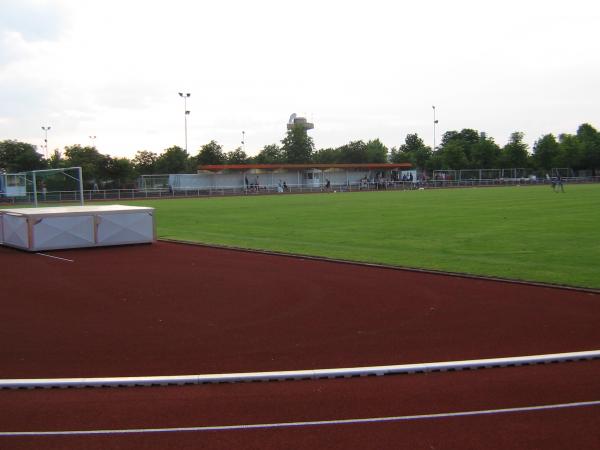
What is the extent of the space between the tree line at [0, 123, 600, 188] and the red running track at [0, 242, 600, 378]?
56171 mm

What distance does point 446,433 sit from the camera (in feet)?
16.9

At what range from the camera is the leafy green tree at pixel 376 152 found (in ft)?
425

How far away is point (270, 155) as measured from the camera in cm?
12700

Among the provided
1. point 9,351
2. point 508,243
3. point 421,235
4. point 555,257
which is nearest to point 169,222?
point 421,235

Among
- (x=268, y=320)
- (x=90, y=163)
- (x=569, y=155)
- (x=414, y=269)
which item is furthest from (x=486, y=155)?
(x=268, y=320)

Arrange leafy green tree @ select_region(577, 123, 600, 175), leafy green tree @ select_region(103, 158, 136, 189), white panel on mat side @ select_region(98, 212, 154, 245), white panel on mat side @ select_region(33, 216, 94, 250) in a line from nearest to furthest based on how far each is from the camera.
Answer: white panel on mat side @ select_region(33, 216, 94, 250), white panel on mat side @ select_region(98, 212, 154, 245), leafy green tree @ select_region(103, 158, 136, 189), leafy green tree @ select_region(577, 123, 600, 175)

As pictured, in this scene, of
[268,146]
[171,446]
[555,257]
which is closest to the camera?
[171,446]

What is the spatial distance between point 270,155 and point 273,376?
121626 mm

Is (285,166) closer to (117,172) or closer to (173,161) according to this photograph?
(173,161)

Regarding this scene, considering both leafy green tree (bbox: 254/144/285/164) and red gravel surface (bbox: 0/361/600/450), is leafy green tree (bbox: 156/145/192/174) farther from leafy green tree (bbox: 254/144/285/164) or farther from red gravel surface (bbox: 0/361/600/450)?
red gravel surface (bbox: 0/361/600/450)

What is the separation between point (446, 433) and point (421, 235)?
598 inches

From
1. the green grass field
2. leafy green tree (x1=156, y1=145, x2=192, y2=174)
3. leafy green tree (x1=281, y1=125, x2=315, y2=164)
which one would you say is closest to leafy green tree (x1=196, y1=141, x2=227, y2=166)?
leafy green tree (x1=156, y1=145, x2=192, y2=174)

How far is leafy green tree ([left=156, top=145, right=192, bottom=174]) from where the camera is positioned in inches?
3558

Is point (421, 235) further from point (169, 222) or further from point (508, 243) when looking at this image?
point (169, 222)
